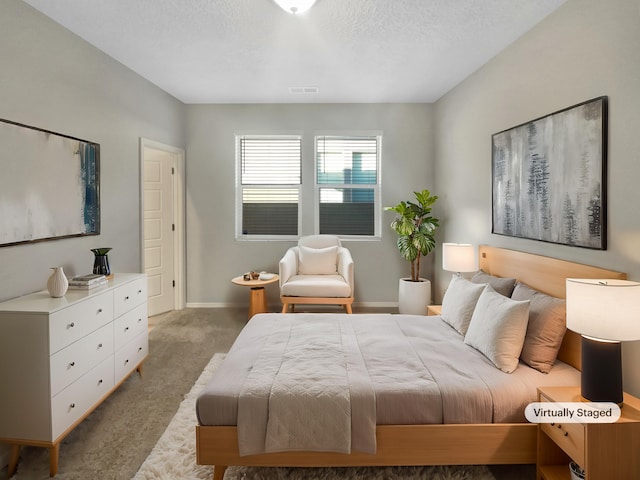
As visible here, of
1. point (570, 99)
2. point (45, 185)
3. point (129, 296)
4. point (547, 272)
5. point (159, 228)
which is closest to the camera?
point (570, 99)

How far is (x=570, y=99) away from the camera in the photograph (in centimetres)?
246

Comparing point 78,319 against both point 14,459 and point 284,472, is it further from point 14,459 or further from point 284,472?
point 284,472

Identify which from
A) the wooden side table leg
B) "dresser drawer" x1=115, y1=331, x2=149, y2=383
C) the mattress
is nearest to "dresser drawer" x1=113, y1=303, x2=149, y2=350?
Answer: "dresser drawer" x1=115, y1=331, x2=149, y2=383

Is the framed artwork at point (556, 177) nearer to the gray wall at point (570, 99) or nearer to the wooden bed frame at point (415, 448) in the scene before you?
the gray wall at point (570, 99)

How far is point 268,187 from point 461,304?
3.33 meters

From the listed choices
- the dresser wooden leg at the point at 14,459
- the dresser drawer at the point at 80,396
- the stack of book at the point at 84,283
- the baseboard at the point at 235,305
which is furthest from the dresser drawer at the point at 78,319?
the baseboard at the point at 235,305

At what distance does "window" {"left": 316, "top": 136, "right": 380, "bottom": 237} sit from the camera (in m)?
5.33

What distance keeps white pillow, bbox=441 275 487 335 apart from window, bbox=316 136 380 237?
7.89 feet

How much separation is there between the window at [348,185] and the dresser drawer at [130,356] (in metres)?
2.83

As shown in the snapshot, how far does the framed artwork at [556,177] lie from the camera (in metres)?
2.21

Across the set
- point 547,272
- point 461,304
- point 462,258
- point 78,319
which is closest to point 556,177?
point 547,272

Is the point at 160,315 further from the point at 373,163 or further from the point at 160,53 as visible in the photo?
the point at 373,163

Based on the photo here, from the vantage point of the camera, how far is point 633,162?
6.51 feet

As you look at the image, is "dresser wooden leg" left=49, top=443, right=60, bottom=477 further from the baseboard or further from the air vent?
the air vent
